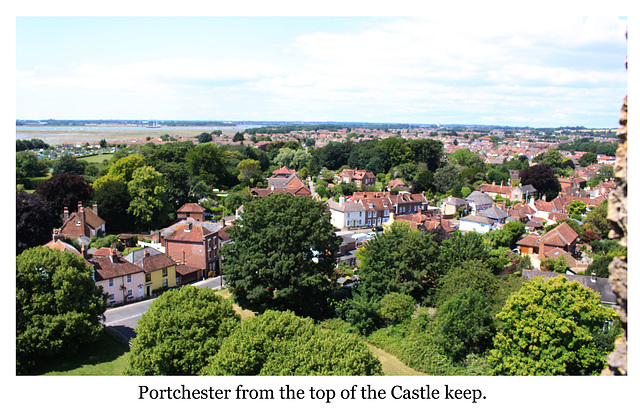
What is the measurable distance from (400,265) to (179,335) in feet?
38.0

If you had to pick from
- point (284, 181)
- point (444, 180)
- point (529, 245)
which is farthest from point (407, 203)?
point (284, 181)

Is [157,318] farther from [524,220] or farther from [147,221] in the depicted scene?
[524,220]

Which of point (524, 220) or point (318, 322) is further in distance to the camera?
point (524, 220)

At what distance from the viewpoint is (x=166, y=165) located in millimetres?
Result: 51312

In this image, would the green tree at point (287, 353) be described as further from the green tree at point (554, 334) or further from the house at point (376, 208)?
the house at point (376, 208)

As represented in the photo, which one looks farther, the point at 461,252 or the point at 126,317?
the point at 461,252

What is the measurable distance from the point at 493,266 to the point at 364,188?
37.9 meters

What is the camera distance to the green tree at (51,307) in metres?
17.9

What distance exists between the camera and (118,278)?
25.8m

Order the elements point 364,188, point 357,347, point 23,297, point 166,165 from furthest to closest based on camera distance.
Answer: point 364,188, point 166,165, point 23,297, point 357,347

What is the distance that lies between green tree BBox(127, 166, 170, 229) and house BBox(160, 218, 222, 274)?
10.9 m

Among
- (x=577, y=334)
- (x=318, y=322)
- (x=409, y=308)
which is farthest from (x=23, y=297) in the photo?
(x=577, y=334)

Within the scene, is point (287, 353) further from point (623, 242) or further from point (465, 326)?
point (623, 242)

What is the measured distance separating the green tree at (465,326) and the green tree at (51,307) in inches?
574
